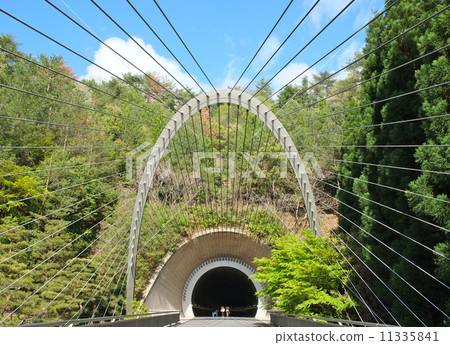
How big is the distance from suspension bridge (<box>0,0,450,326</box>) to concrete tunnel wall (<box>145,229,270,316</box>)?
0.11 metres

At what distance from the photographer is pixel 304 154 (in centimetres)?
2450

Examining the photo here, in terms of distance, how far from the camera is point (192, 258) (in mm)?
20891

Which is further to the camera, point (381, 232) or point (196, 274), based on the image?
point (196, 274)

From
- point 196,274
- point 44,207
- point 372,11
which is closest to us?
point 372,11

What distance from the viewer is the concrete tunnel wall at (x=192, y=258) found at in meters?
18.5

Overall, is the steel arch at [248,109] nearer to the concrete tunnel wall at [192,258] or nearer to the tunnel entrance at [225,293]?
the concrete tunnel wall at [192,258]

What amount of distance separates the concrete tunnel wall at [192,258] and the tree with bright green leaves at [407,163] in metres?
8.83

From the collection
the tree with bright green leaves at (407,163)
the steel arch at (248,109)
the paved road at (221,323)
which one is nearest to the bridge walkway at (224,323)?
the paved road at (221,323)

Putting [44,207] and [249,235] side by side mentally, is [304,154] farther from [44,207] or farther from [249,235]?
[44,207]

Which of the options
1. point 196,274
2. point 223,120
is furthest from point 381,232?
point 223,120

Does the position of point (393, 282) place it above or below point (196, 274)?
above

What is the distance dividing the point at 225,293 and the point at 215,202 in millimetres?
13764

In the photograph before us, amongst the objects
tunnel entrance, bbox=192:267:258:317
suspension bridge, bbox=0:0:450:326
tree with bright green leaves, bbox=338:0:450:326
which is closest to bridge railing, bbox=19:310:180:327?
suspension bridge, bbox=0:0:450:326

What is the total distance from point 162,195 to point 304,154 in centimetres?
1131
